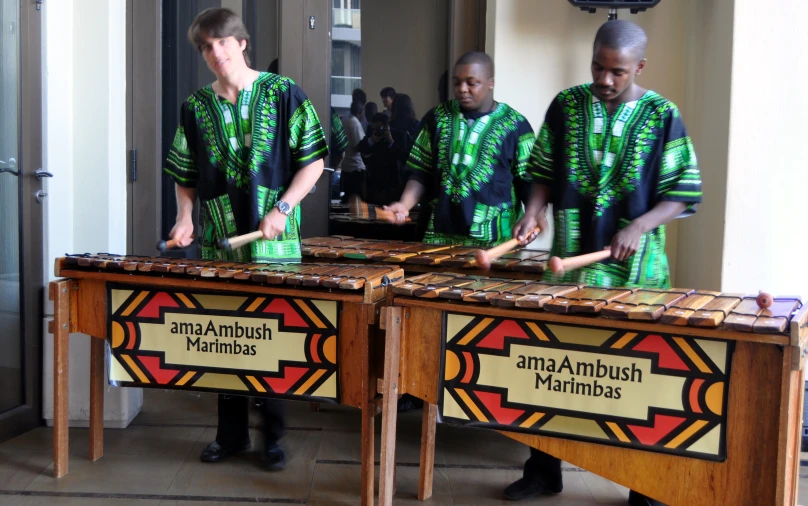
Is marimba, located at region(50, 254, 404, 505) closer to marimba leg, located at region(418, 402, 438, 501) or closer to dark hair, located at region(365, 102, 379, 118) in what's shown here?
marimba leg, located at region(418, 402, 438, 501)

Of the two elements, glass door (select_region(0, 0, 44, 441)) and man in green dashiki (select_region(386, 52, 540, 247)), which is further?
man in green dashiki (select_region(386, 52, 540, 247))

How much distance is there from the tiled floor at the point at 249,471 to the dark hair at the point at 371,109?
172 cm

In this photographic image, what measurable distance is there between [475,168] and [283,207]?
105cm

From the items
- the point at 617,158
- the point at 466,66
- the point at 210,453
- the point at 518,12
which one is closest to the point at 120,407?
the point at 210,453

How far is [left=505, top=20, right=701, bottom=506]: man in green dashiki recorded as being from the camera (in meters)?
2.88

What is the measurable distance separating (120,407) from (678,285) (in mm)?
2894

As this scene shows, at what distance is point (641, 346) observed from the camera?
2.40 metres

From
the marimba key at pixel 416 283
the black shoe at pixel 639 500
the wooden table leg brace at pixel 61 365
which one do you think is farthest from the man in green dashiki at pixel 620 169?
the wooden table leg brace at pixel 61 365

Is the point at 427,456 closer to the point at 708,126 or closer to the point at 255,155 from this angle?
the point at 255,155

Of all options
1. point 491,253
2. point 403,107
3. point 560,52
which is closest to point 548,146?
point 491,253

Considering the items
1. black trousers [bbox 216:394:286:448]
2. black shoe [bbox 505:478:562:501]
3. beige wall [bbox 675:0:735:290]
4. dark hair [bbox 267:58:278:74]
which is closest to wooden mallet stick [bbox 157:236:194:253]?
black trousers [bbox 216:394:286:448]

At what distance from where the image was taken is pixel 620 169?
2.92 m

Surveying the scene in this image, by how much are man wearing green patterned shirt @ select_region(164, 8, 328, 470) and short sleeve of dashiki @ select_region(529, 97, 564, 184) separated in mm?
852

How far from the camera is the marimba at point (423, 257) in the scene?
11.1 ft
